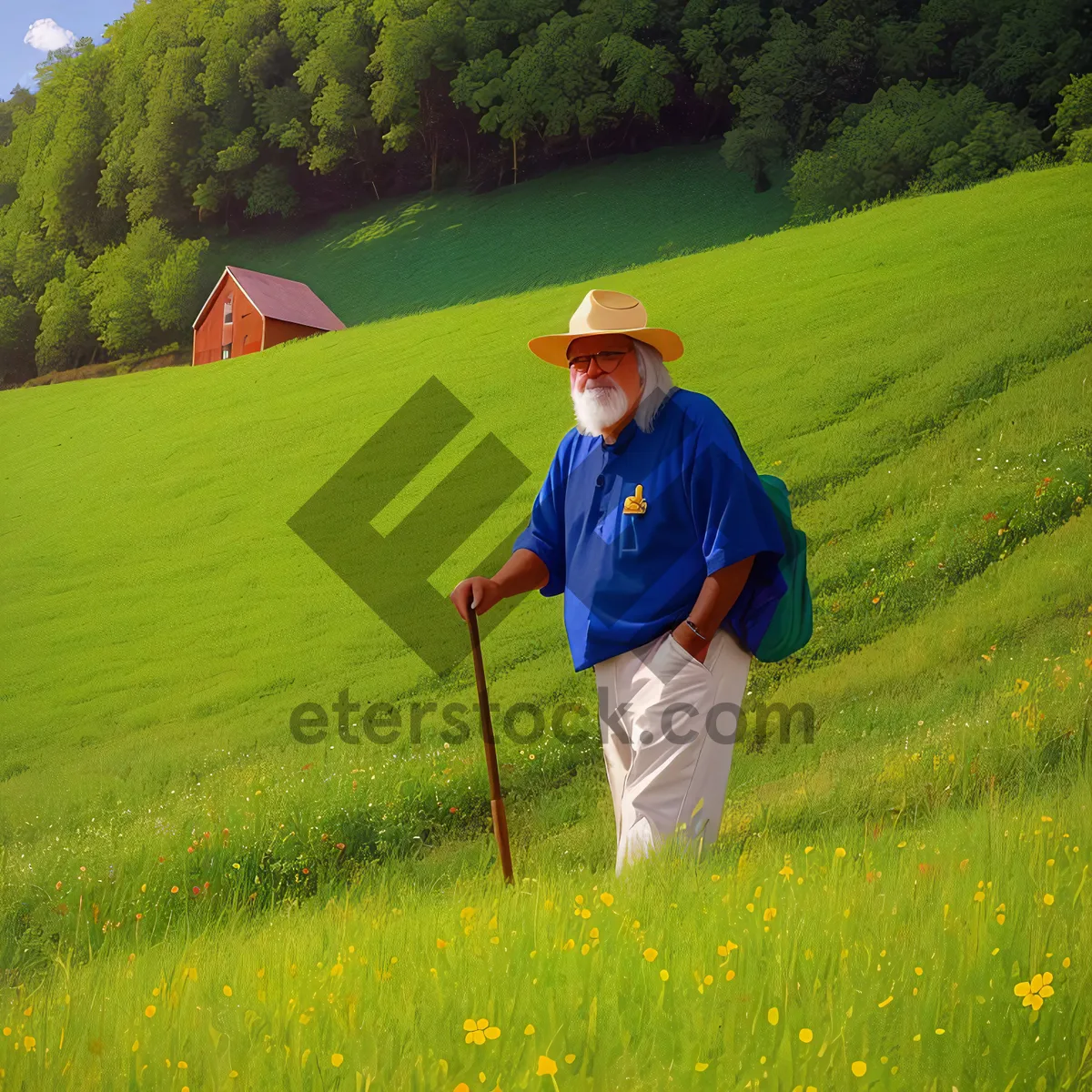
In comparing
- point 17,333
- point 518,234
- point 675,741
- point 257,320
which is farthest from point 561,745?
point 17,333

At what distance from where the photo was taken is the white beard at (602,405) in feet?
9.61

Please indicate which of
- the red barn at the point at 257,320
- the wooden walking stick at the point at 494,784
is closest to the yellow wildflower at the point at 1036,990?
the wooden walking stick at the point at 494,784

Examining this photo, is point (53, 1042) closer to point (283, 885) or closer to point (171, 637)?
point (283, 885)

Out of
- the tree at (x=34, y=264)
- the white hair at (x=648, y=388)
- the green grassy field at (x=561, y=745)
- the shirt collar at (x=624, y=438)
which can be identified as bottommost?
the green grassy field at (x=561, y=745)

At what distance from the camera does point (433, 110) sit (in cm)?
839

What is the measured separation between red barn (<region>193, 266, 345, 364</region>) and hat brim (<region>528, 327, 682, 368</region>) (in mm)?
6685

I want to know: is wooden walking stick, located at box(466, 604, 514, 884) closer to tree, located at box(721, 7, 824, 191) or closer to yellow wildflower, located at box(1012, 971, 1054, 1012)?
yellow wildflower, located at box(1012, 971, 1054, 1012)

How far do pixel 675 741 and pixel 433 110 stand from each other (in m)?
6.84

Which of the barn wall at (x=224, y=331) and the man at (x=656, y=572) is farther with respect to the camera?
the barn wall at (x=224, y=331)

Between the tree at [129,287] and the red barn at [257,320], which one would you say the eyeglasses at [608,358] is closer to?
the tree at [129,287]

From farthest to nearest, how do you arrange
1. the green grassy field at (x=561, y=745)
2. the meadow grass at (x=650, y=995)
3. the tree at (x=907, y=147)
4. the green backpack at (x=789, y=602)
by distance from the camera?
1. the tree at (x=907, y=147)
2. the green backpack at (x=789, y=602)
3. the green grassy field at (x=561, y=745)
4. the meadow grass at (x=650, y=995)

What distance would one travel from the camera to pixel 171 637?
257 inches

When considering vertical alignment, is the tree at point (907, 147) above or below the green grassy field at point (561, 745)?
above

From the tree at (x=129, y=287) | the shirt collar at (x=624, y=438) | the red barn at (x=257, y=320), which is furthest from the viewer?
the red barn at (x=257, y=320)
